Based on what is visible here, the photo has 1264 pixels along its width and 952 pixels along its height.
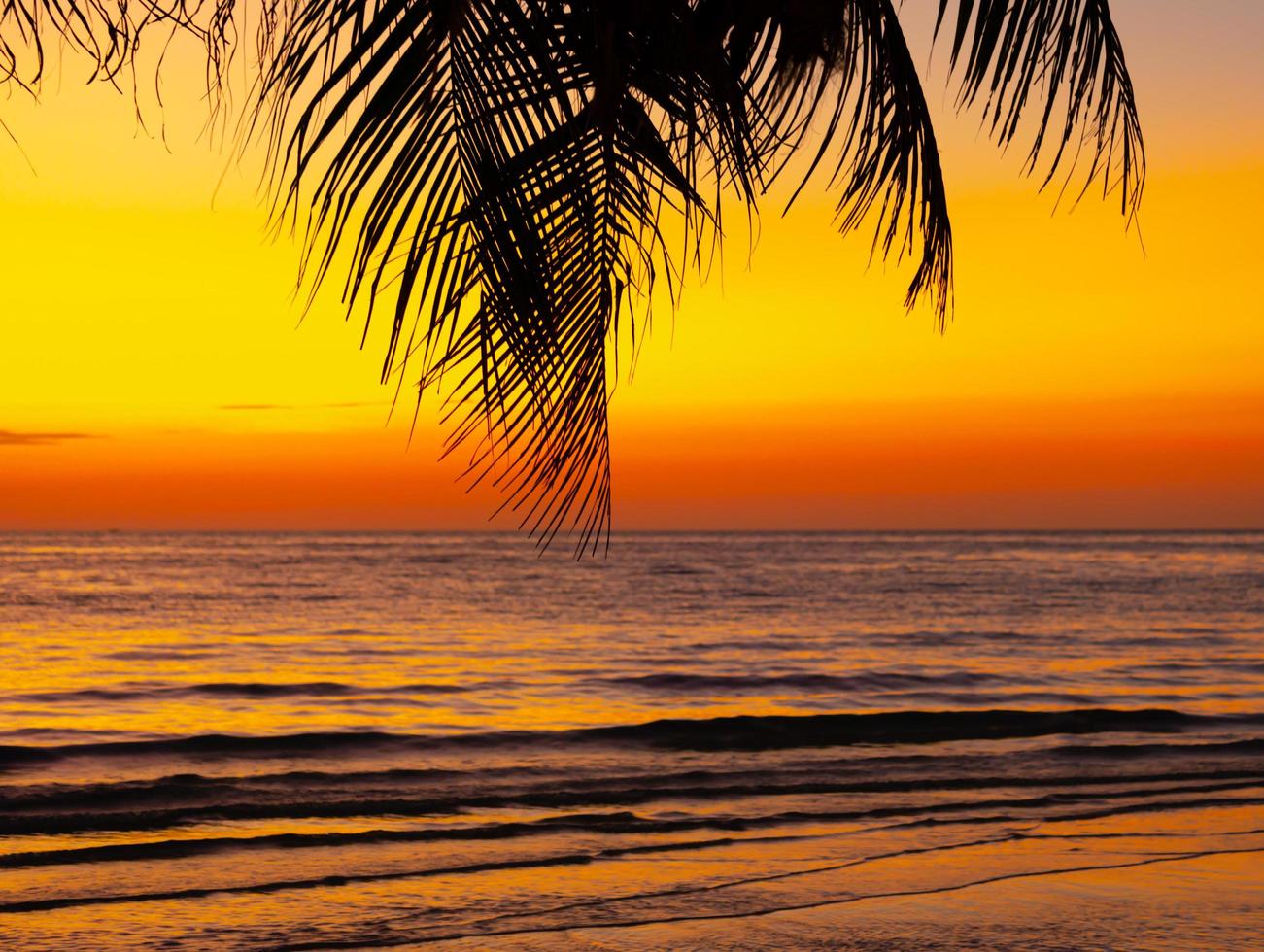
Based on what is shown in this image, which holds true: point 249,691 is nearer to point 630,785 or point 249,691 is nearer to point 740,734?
point 740,734

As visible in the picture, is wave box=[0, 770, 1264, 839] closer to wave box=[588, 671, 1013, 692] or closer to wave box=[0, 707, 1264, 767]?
wave box=[0, 707, 1264, 767]

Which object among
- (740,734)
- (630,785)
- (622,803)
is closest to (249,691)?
(740,734)

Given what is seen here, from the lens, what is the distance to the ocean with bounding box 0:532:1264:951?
596 centimetres

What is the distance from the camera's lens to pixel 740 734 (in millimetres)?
13383

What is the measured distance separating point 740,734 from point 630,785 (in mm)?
3262

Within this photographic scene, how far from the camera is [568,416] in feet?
8.14

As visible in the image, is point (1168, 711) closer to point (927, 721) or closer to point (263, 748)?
point (927, 721)

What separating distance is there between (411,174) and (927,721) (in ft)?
42.0

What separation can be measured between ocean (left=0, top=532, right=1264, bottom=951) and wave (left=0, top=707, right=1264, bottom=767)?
0.06m

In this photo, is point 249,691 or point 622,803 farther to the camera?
point 249,691

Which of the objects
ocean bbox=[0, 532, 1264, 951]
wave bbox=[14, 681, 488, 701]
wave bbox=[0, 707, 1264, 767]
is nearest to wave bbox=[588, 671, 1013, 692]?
ocean bbox=[0, 532, 1264, 951]

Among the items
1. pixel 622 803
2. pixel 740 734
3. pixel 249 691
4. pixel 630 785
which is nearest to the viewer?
pixel 622 803

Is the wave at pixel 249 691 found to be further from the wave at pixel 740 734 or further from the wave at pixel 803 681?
the wave at pixel 740 734

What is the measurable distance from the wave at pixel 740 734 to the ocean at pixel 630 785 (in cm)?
6
